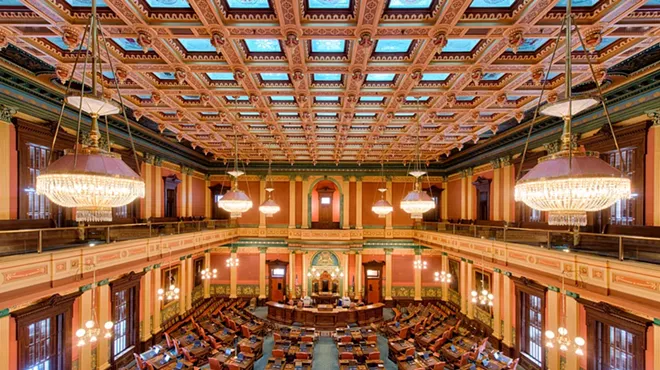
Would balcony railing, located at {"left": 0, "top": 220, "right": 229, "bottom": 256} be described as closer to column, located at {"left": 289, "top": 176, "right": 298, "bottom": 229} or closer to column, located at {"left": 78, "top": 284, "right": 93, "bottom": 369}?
column, located at {"left": 78, "top": 284, "right": 93, "bottom": 369}

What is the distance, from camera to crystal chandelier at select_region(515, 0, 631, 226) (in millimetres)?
3574

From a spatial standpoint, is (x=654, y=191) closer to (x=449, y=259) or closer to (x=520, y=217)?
(x=520, y=217)

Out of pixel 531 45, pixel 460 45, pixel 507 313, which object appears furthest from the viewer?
pixel 507 313

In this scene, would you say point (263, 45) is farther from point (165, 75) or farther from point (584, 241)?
point (584, 241)

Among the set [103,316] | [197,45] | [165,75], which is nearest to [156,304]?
[103,316]

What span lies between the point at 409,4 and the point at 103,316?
1267cm

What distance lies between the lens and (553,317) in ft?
34.1

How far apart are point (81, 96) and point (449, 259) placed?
19488mm

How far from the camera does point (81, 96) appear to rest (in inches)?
130

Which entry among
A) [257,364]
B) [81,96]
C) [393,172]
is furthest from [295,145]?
[81,96]

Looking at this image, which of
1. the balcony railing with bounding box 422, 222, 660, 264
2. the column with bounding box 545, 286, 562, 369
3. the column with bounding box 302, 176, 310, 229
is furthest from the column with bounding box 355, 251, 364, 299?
the column with bounding box 545, 286, 562, 369

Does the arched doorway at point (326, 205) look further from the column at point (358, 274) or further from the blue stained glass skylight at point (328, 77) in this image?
the blue stained glass skylight at point (328, 77)

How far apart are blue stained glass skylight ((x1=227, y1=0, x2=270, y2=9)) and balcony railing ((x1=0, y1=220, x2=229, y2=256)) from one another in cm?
425

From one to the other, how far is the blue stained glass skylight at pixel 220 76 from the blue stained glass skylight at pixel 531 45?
21.4 feet
